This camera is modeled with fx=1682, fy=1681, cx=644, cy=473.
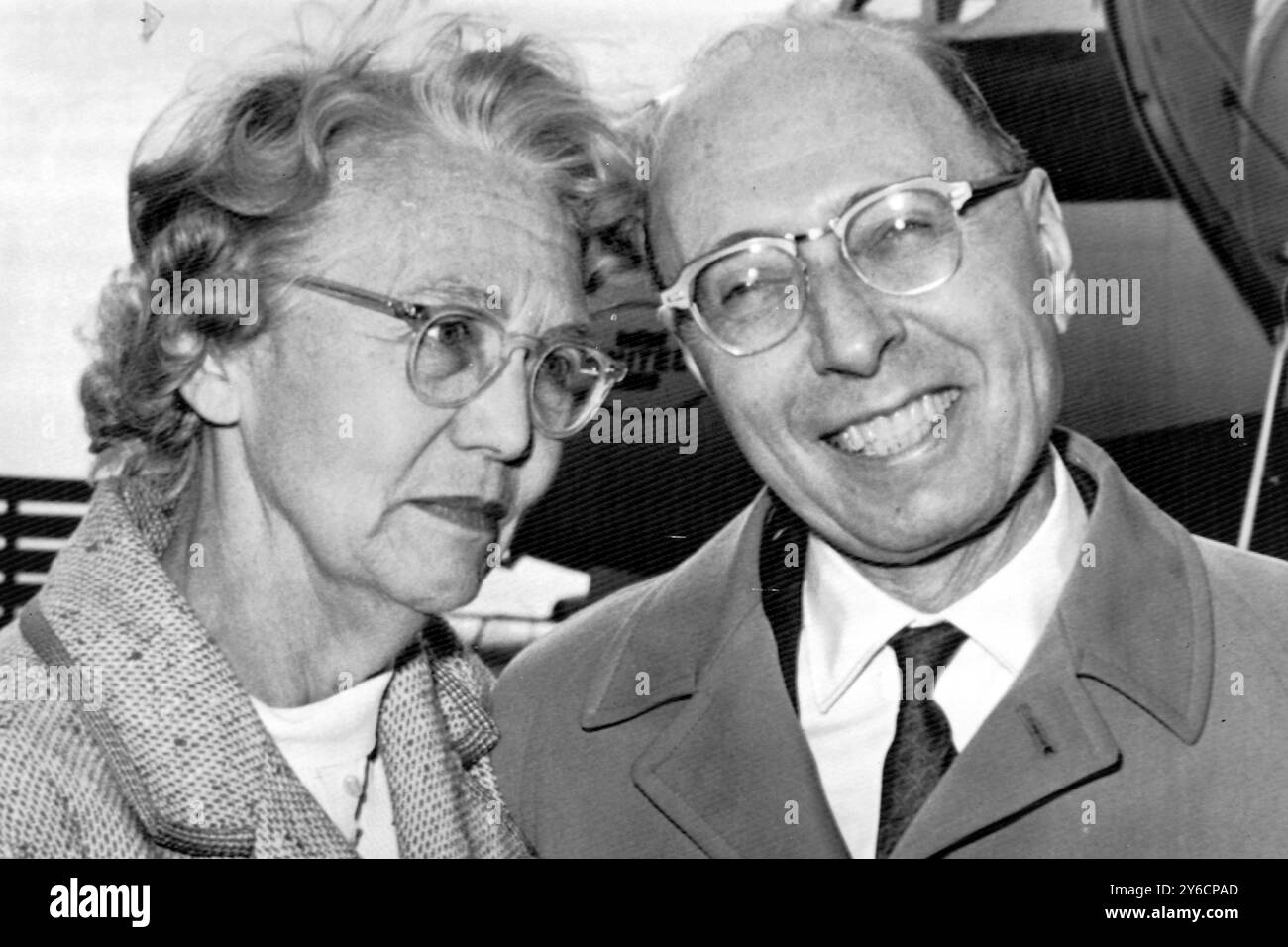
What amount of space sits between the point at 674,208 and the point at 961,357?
416mm

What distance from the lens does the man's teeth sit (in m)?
2.15

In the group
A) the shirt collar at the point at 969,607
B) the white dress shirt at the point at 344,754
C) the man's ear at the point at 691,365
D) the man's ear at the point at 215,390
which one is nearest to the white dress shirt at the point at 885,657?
the shirt collar at the point at 969,607

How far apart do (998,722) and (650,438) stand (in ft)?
1.98

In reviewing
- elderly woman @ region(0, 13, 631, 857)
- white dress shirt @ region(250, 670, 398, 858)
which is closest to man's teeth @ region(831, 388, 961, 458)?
elderly woman @ region(0, 13, 631, 857)

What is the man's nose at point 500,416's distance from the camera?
2.13 m

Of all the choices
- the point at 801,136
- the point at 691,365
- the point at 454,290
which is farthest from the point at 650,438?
the point at 801,136

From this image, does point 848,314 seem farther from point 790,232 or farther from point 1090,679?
point 1090,679

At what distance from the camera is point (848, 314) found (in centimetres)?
211

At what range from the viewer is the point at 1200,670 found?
2.10 m
